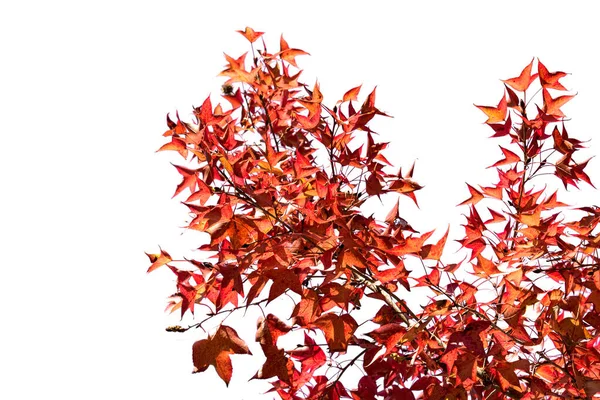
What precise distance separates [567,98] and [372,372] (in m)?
0.80

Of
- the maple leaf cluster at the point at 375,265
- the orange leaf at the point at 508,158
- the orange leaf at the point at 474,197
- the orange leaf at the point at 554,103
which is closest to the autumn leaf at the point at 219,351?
the maple leaf cluster at the point at 375,265

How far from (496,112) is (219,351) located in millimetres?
895

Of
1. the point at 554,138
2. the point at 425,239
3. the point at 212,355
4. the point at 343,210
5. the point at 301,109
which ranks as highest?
the point at 301,109

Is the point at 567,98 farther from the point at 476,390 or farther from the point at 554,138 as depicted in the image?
the point at 476,390

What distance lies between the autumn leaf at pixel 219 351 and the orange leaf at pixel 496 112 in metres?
0.83

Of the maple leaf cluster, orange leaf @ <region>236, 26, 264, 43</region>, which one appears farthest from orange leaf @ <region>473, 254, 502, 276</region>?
orange leaf @ <region>236, 26, 264, 43</region>

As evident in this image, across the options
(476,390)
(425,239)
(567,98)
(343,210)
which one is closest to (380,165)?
(343,210)

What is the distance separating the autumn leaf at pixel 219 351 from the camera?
145cm

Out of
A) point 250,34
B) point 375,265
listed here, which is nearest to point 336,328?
point 375,265

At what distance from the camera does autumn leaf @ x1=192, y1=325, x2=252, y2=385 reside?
4.77ft

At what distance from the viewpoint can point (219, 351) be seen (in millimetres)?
1460

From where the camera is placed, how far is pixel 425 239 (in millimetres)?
1510

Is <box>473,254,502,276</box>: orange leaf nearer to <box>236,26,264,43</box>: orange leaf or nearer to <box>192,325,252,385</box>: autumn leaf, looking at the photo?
<box>192,325,252,385</box>: autumn leaf

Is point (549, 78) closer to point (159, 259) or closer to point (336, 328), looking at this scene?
point (336, 328)
